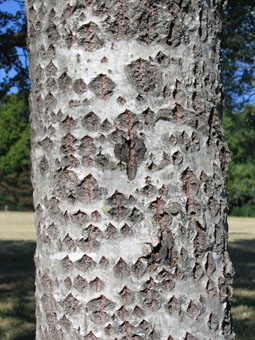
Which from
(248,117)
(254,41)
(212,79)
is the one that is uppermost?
(254,41)

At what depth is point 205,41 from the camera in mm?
1783

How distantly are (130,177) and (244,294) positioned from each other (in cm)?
593

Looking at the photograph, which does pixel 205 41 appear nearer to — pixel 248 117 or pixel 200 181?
pixel 200 181

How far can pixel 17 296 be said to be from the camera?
6.89 m

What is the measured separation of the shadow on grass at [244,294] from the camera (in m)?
5.25

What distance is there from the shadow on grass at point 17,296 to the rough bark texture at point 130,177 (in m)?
3.64

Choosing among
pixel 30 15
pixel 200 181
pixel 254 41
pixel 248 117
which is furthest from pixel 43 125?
pixel 248 117

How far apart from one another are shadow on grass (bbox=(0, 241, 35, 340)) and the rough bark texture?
3.64m

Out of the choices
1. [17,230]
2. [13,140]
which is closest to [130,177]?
[17,230]

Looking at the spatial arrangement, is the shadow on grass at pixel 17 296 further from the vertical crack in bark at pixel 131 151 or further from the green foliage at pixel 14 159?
the green foliage at pixel 14 159

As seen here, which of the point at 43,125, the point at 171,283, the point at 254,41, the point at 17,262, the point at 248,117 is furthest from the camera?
the point at 248,117

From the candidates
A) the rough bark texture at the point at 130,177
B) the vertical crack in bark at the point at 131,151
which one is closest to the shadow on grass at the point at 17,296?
the rough bark texture at the point at 130,177

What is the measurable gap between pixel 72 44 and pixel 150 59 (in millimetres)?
280

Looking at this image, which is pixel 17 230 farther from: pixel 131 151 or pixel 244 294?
pixel 131 151
